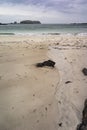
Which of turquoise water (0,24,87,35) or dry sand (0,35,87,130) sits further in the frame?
turquoise water (0,24,87,35)

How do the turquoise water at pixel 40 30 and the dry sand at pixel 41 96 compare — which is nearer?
the dry sand at pixel 41 96

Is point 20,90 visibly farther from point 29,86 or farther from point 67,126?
point 67,126

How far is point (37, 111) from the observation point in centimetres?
488

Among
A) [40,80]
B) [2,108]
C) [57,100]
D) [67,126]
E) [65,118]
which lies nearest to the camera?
[67,126]

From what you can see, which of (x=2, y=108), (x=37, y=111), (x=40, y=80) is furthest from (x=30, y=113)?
(x=40, y=80)

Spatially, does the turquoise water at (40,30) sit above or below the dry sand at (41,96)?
below

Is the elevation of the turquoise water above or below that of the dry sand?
below

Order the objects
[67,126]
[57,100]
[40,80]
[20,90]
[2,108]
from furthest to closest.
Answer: [40,80] → [20,90] → [57,100] → [2,108] → [67,126]

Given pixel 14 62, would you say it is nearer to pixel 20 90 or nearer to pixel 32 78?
pixel 32 78

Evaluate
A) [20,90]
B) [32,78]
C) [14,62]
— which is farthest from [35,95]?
[14,62]

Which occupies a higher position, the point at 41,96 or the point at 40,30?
the point at 41,96

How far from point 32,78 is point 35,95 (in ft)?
4.46

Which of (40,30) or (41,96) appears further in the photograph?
(40,30)

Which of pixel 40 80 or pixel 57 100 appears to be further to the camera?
pixel 40 80
